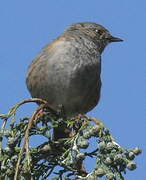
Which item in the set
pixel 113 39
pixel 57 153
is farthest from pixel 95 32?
pixel 57 153

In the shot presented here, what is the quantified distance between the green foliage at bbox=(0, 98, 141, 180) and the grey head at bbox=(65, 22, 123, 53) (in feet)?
10.5

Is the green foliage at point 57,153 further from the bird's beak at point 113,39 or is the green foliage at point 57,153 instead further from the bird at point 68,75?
the bird's beak at point 113,39

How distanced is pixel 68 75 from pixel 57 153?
2341 millimetres

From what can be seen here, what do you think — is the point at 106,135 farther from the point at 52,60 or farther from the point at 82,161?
the point at 52,60

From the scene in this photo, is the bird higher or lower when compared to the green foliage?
higher

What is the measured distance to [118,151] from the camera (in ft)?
11.0

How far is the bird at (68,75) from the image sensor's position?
613cm

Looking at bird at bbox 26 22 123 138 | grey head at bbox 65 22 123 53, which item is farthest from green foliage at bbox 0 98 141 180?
grey head at bbox 65 22 123 53

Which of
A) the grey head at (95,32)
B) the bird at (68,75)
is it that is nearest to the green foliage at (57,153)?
the bird at (68,75)

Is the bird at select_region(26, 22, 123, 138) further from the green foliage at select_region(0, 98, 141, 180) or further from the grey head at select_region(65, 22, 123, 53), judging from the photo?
the green foliage at select_region(0, 98, 141, 180)

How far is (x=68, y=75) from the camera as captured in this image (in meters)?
6.09

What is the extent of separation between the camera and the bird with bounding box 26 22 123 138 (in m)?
6.13

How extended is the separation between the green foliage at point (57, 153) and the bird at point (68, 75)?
79.6 inches

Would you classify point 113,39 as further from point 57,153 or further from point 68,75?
point 57,153
